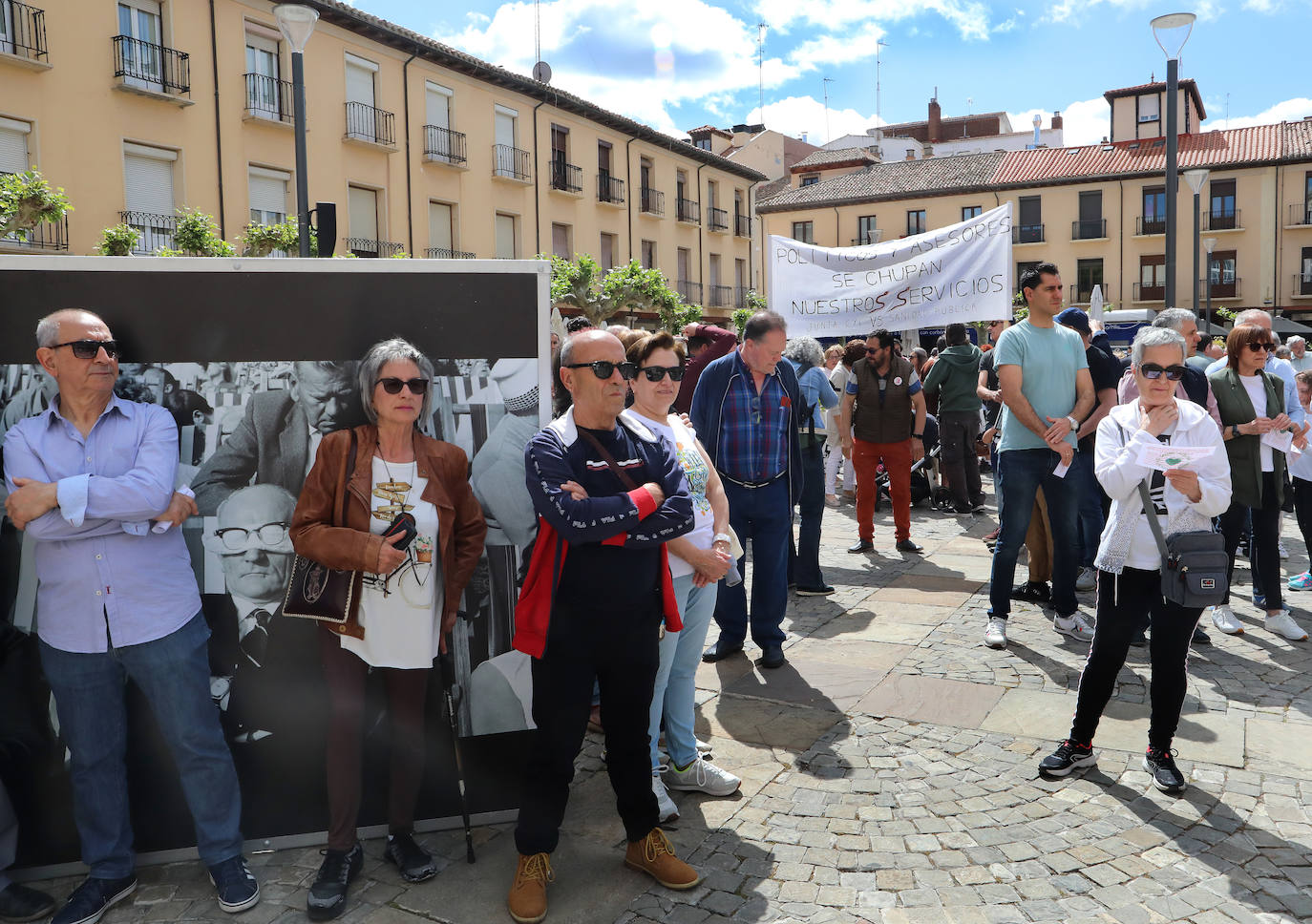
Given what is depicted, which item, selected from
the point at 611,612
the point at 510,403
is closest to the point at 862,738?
the point at 611,612

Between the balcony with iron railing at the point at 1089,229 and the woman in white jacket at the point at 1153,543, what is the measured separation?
4659cm

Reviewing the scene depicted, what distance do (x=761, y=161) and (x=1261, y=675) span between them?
5272cm

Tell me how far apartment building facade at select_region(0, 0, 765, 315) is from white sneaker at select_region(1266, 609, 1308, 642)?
18.7 metres

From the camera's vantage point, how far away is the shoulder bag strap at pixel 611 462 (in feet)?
10.5

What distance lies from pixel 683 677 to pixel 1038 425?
2823 millimetres

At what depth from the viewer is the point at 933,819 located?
3.69 m

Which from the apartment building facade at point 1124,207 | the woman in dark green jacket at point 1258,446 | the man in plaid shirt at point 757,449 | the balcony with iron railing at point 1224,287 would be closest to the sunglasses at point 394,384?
the man in plaid shirt at point 757,449

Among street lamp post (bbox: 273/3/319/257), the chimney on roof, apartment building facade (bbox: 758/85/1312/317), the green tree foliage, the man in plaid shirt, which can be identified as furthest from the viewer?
the chimney on roof

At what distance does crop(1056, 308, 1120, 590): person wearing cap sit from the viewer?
6.00 meters

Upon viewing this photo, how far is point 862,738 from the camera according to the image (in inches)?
177

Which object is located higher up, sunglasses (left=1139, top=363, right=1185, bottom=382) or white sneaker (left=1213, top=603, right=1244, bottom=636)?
sunglasses (left=1139, top=363, right=1185, bottom=382)

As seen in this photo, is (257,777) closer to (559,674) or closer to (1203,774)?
(559,674)

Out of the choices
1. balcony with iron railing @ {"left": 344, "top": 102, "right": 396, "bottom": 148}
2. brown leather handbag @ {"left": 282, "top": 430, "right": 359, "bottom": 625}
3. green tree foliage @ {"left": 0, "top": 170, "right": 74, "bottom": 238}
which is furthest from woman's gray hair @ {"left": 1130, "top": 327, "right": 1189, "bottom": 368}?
balcony with iron railing @ {"left": 344, "top": 102, "right": 396, "bottom": 148}

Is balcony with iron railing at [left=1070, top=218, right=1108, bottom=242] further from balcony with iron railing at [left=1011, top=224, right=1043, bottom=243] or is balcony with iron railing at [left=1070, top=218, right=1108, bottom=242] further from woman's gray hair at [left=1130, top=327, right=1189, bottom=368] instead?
woman's gray hair at [left=1130, top=327, right=1189, bottom=368]
